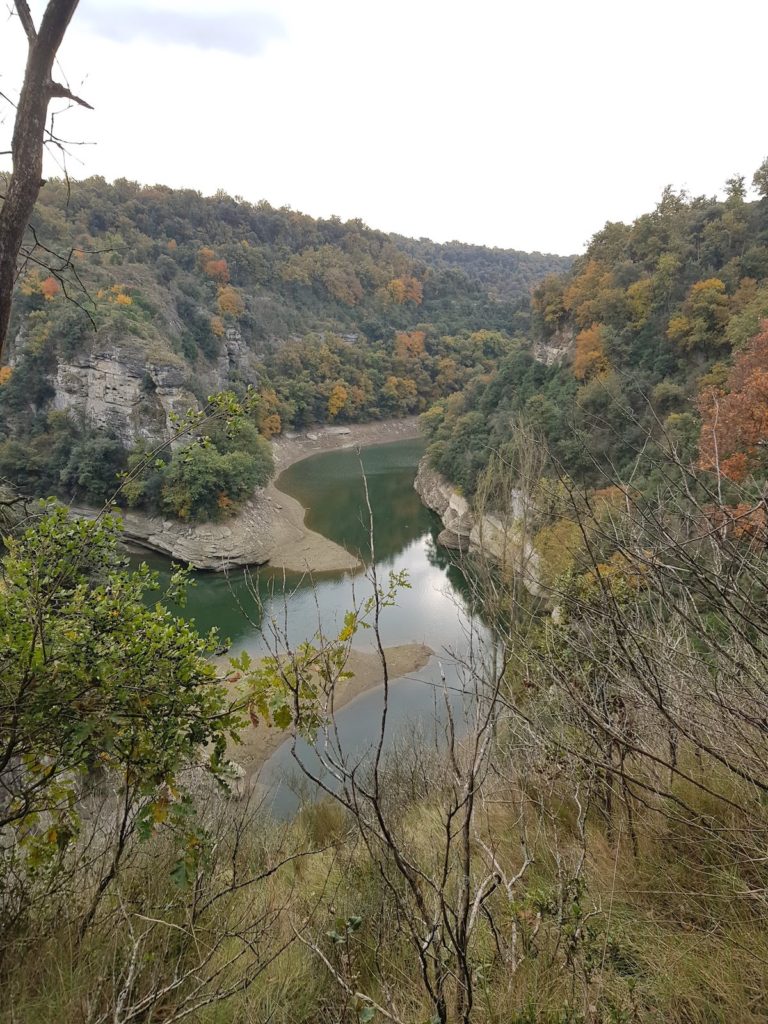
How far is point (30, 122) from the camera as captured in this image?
176cm

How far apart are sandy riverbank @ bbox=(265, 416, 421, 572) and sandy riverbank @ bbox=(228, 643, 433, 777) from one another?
280 cm

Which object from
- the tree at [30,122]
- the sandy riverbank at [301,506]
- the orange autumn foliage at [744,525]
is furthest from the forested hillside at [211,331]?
the orange autumn foliage at [744,525]

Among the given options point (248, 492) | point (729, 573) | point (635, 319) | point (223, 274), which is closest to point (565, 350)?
point (635, 319)

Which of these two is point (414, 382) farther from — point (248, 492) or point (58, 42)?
point (58, 42)

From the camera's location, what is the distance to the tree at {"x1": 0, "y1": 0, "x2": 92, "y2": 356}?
175 cm

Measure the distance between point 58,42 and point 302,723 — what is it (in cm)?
253

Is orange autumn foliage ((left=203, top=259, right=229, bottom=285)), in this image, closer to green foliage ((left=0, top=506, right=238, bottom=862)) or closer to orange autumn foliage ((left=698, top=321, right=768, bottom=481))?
orange autumn foliage ((left=698, top=321, right=768, bottom=481))

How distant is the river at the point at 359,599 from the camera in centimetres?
834

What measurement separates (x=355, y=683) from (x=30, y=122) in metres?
11.2

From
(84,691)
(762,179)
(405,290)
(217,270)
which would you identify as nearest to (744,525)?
(84,691)

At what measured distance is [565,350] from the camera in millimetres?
22625

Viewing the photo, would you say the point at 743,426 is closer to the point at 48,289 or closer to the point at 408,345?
the point at 48,289

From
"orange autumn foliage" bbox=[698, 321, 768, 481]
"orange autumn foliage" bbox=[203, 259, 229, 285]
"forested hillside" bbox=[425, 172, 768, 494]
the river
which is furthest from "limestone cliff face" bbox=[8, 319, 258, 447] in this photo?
"orange autumn foliage" bbox=[203, 259, 229, 285]

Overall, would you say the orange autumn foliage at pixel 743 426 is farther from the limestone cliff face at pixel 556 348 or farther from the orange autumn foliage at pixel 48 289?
the orange autumn foliage at pixel 48 289
